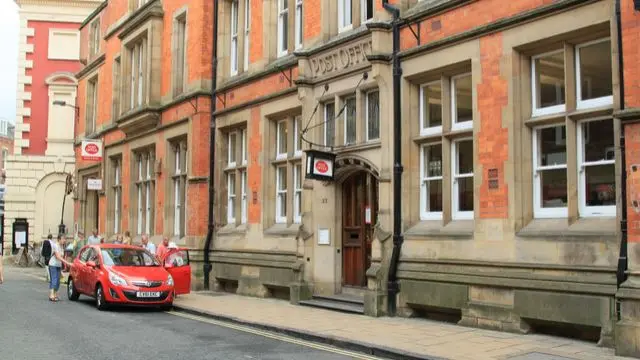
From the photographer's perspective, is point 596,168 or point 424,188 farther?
point 424,188

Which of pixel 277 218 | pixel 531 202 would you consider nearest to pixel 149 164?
pixel 277 218

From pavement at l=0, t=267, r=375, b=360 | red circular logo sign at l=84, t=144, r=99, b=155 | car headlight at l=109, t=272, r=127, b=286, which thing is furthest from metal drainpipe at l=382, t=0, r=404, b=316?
red circular logo sign at l=84, t=144, r=99, b=155

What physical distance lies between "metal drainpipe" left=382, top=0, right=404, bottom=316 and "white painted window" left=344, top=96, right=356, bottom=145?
1.79 meters

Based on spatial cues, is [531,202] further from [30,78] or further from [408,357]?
[30,78]

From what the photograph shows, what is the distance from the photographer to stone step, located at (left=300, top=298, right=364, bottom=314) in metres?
14.4

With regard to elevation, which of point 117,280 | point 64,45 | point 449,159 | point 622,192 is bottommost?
point 117,280

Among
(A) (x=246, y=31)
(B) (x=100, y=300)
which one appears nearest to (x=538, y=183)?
(B) (x=100, y=300)

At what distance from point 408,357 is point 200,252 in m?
12.5

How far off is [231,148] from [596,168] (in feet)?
41.5

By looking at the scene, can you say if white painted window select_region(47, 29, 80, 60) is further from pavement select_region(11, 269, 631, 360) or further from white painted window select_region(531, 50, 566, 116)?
white painted window select_region(531, 50, 566, 116)

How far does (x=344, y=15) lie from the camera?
1650 cm

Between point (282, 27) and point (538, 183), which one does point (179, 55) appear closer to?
point (282, 27)

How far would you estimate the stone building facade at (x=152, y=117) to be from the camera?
21891 mm

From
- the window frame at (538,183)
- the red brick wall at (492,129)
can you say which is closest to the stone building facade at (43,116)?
the red brick wall at (492,129)
